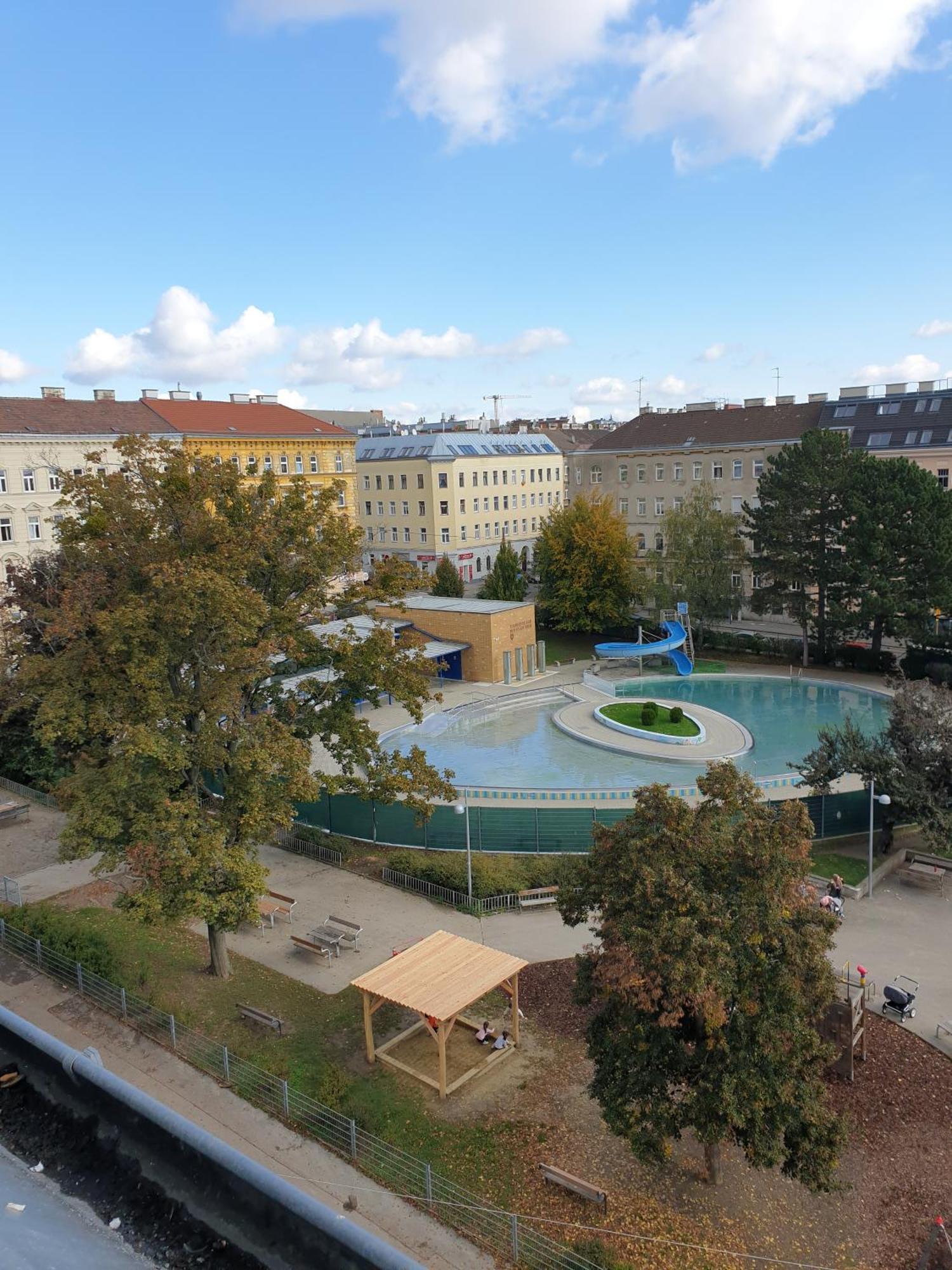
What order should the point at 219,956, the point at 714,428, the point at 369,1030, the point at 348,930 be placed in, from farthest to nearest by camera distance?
the point at 714,428
the point at 348,930
the point at 219,956
the point at 369,1030

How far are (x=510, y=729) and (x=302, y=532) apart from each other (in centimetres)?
1974

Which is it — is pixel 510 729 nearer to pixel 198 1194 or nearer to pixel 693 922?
pixel 693 922

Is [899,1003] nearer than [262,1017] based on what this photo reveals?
No

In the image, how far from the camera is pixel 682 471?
2425 inches

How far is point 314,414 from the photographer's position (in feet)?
331

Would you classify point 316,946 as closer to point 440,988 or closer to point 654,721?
point 440,988

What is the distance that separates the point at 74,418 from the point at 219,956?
40270 mm

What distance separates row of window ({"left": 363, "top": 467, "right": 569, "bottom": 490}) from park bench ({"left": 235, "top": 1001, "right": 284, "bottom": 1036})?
51.7m

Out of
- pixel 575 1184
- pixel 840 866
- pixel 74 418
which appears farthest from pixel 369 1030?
pixel 74 418

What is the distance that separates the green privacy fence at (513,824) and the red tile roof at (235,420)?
35.8 meters

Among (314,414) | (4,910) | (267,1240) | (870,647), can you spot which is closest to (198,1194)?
(267,1240)

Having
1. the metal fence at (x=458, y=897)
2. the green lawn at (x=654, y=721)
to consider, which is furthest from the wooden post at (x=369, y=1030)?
the green lawn at (x=654, y=721)

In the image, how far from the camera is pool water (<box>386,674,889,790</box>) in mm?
30219

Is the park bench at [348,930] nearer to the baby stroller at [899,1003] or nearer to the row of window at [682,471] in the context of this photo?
the baby stroller at [899,1003]
